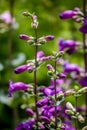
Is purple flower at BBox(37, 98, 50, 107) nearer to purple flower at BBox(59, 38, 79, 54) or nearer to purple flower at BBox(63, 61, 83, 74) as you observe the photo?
purple flower at BBox(63, 61, 83, 74)

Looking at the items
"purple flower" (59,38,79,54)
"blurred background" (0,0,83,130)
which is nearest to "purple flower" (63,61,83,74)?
"purple flower" (59,38,79,54)

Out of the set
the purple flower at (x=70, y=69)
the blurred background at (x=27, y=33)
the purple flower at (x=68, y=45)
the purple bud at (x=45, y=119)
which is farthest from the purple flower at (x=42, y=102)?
the blurred background at (x=27, y=33)

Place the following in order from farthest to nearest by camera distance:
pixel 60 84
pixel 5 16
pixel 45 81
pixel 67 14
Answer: pixel 45 81, pixel 5 16, pixel 60 84, pixel 67 14

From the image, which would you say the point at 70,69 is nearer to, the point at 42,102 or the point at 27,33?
the point at 42,102

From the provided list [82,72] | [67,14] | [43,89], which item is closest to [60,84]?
[82,72]

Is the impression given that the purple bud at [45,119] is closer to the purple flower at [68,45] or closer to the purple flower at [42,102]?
the purple flower at [42,102]

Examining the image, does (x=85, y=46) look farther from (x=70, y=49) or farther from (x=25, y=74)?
(x=25, y=74)

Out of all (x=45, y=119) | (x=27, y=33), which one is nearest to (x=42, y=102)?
(x=45, y=119)

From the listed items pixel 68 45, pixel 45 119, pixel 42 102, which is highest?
pixel 68 45
